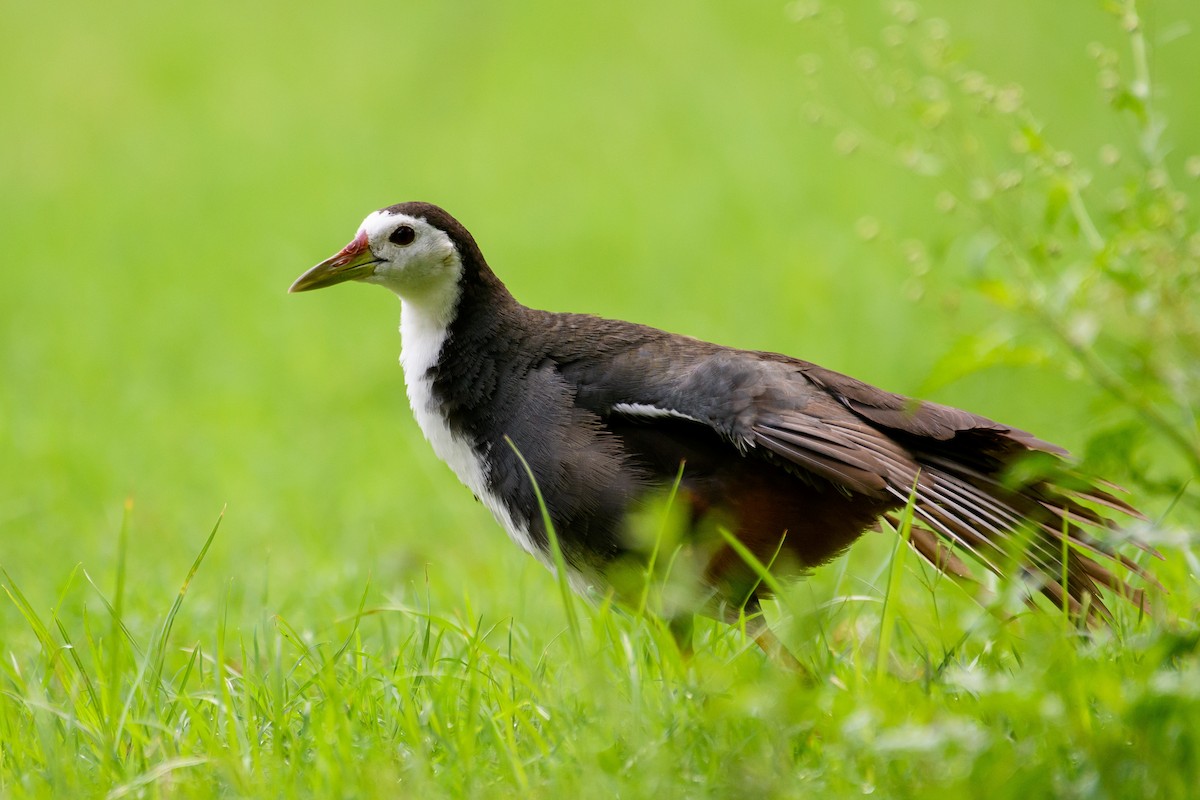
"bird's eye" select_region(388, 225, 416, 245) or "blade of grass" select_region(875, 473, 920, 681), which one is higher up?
"bird's eye" select_region(388, 225, 416, 245)

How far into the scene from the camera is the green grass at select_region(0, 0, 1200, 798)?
260 centimetres

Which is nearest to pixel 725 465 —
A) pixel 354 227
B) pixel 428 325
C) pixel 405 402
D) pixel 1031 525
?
pixel 1031 525

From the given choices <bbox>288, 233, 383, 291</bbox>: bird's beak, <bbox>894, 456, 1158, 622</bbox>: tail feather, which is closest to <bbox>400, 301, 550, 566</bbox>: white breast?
<bbox>288, 233, 383, 291</bbox>: bird's beak

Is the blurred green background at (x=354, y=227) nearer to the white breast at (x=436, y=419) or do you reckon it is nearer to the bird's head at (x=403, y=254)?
the white breast at (x=436, y=419)

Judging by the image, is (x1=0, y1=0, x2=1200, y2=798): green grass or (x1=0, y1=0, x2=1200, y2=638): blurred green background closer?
(x1=0, y1=0, x2=1200, y2=798): green grass

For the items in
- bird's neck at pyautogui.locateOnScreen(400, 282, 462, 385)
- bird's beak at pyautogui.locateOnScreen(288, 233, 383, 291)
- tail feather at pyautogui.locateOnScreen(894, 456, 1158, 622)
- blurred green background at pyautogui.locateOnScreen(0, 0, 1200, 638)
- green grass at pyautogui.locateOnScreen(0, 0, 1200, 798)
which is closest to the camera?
green grass at pyautogui.locateOnScreen(0, 0, 1200, 798)

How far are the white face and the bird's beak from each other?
0.06 ft

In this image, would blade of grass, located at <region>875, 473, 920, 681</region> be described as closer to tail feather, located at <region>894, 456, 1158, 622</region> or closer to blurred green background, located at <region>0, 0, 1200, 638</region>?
tail feather, located at <region>894, 456, 1158, 622</region>

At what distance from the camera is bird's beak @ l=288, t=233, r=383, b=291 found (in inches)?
154

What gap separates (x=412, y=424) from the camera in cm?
762

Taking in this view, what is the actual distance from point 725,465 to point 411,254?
1.11 meters

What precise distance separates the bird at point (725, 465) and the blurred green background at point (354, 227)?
47.1 inches

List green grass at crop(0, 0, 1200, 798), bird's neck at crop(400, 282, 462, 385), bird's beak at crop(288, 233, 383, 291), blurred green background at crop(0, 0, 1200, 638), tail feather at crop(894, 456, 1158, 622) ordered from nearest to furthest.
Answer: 1. green grass at crop(0, 0, 1200, 798)
2. tail feather at crop(894, 456, 1158, 622)
3. bird's neck at crop(400, 282, 462, 385)
4. bird's beak at crop(288, 233, 383, 291)
5. blurred green background at crop(0, 0, 1200, 638)

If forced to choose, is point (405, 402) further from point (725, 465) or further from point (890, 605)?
point (890, 605)
